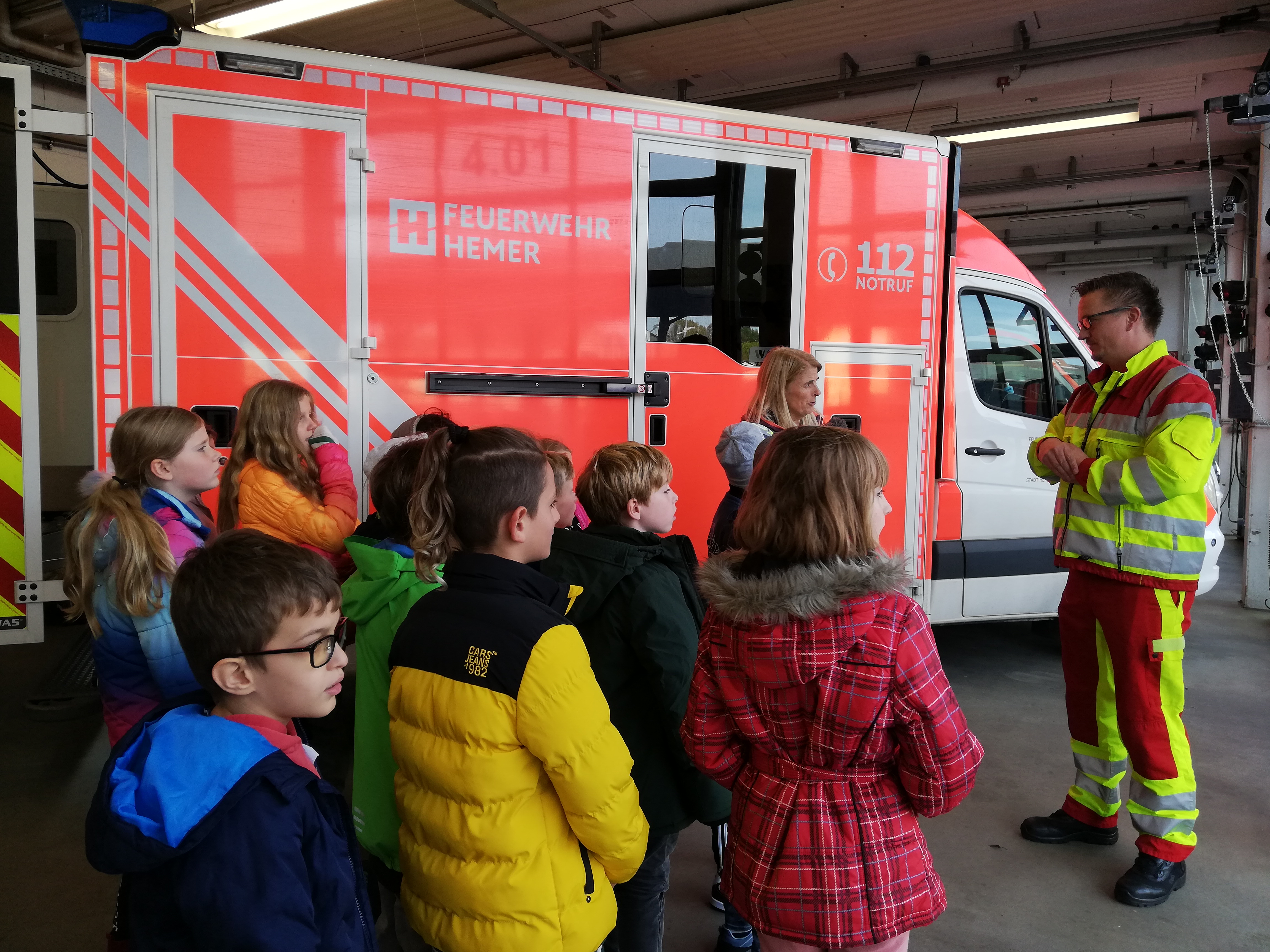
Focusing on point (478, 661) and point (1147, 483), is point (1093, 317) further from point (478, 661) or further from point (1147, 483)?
point (478, 661)

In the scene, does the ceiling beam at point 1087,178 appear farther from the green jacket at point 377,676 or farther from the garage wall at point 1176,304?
the green jacket at point 377,676

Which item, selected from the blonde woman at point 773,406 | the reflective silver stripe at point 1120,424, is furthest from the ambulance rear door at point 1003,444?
the reflective silver stripe at point 1120,424

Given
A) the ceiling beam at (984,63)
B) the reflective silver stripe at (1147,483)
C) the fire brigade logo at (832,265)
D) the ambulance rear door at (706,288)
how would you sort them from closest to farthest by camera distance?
the reflective silver stripe at (1147,483), the ambulance rear door at (706,288), the fire brigade logo at (832,265), the ceiling beam at (984,63)

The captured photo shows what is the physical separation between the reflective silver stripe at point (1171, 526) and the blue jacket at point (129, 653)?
293 centimetres

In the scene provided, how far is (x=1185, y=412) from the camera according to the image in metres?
3.04

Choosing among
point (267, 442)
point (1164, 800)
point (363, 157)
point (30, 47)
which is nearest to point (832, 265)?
point (363, 157)

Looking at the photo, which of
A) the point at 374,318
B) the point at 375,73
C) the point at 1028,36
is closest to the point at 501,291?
the point at 374,318

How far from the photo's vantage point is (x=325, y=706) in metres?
1.49

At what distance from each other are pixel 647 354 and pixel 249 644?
3.11m

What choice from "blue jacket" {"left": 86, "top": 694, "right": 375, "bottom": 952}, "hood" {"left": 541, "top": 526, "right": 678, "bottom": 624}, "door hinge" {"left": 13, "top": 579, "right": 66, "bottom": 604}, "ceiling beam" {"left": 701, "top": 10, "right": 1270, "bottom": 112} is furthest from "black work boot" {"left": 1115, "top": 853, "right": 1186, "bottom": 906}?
"ceiling beam" {"left": 701, "top": 10, "right": 1270, "bottom": 112}

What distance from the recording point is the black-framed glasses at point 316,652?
1.44 m

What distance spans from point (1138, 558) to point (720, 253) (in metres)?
2.31

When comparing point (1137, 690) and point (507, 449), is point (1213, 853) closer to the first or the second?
point (1137, 690)

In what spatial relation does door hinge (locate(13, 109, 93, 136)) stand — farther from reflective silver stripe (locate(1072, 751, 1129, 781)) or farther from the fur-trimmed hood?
reflective silver stripe (locate(1072, 751, 1129, 781))
